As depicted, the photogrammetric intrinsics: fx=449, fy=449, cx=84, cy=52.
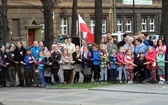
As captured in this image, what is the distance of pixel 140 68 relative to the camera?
18969 mm

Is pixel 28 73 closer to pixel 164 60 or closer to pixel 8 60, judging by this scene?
pixel 8 60

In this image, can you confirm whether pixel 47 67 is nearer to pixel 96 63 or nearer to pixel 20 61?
pixel 20 61

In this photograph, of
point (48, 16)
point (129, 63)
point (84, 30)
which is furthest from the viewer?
point (48, 16)

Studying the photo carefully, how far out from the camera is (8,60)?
19969 mm

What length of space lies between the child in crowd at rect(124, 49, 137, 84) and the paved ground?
0.93 meters

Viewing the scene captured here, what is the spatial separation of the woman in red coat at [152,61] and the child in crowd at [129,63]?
670 millimetres

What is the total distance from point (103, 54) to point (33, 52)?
316 centimetres

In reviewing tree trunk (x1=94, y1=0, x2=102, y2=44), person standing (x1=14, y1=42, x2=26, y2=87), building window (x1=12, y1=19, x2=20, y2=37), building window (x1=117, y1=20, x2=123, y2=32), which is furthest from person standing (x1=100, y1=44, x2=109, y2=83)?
building window (x1=117, y1=20, x2=123, y2=32)

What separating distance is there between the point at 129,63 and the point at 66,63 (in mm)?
2831

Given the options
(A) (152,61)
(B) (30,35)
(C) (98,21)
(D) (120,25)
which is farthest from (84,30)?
(D) (120,25)

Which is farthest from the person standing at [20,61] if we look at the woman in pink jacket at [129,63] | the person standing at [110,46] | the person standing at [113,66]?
the woman in pink jacket at [129,63]

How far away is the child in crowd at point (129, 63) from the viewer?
61.7 feet

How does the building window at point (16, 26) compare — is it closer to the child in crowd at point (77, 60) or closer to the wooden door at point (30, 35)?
the wooden door at point (30, 35)

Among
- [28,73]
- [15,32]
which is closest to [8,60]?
[28,73]
